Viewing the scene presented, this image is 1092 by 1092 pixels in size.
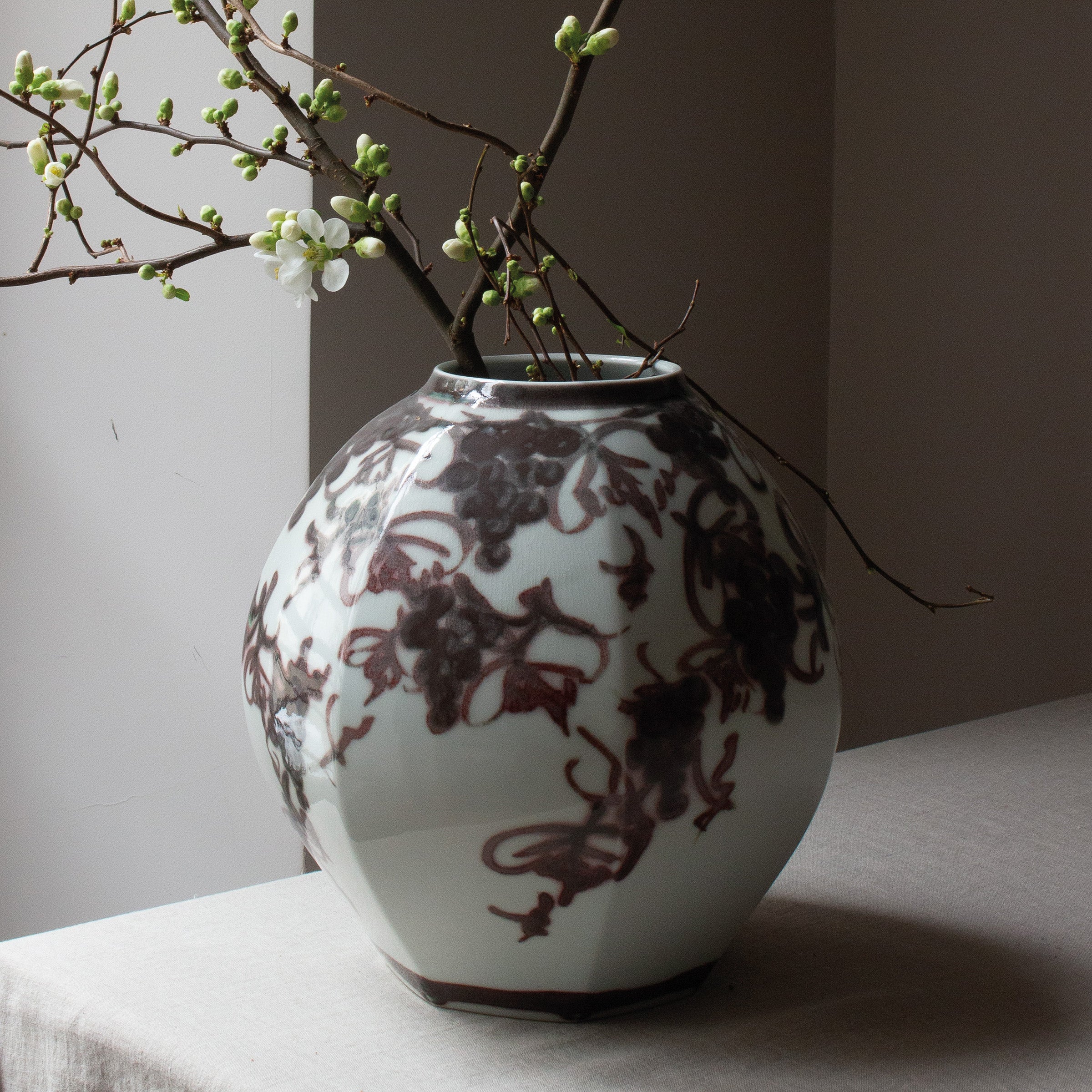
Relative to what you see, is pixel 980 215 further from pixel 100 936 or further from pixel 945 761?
pixel 100 936

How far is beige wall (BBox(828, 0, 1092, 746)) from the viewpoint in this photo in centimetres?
127

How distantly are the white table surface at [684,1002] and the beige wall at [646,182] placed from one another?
19.7 inches

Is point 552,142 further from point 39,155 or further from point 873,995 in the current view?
point 873,995

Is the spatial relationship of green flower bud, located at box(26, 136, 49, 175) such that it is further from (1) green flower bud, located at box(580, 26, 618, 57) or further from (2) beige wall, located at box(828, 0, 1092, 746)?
(2) beige wall, located at box(828, 0, 1092, 746)

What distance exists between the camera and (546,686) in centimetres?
45

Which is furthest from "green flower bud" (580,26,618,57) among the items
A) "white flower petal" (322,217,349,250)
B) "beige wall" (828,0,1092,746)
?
"beige wall" (828,0,1092,746)

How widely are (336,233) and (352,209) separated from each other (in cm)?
1

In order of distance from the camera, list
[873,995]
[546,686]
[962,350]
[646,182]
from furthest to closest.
Result: [962,350] < [646,182] < [873,995] < [546,686]

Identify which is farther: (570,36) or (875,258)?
(875,258)

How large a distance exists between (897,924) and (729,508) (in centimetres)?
25

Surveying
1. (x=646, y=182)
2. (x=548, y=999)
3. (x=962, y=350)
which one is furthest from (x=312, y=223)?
(x=962, y=350)

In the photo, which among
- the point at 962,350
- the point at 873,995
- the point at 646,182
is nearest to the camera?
A: the point at 873,995

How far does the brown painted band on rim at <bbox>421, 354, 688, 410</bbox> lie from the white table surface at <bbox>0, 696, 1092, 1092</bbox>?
0.24 m

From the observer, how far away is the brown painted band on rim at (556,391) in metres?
0.49
